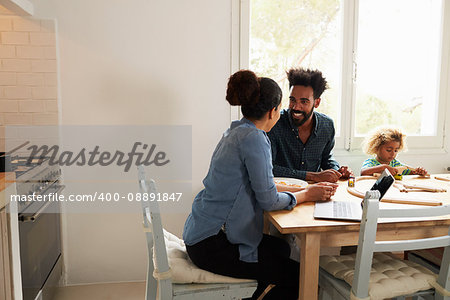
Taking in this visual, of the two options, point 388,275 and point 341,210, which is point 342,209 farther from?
point 388,275

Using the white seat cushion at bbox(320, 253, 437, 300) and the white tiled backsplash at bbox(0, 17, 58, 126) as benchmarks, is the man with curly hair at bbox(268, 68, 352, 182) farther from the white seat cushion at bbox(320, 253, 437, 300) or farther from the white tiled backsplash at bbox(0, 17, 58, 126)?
the white tiled backsplash at bbox(0, 17, 58, 126)

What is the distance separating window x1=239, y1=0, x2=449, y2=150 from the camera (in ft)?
9.75

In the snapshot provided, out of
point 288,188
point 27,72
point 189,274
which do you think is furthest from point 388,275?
point 27,72

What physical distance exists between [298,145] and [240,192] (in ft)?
3.35

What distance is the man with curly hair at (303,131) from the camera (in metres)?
2.56

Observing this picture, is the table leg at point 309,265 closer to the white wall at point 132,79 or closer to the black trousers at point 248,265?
the black trousers at point 248,265

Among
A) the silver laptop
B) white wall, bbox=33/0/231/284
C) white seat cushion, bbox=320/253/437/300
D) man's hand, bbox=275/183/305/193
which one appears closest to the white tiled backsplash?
white wall, bbox=33/0/231/284

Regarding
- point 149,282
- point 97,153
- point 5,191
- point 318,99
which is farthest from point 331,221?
point 97,153

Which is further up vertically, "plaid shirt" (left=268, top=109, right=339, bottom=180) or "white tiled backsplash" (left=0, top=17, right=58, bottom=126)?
"white tiled backsplash" (left=0, top=17, right=58, bottom=126)

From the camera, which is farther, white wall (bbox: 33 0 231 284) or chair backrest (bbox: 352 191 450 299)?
white wall (bbox: 33 0 231 284)

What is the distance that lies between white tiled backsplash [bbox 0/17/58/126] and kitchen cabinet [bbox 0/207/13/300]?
1058 mm

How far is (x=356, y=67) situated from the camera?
3041 mm

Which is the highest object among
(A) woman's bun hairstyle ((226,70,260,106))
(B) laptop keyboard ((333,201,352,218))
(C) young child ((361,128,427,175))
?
(A) woman's bun hairstyle ((226,70,260,106))

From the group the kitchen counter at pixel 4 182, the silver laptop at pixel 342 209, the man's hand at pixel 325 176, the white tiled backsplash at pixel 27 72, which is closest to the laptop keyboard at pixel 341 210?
the silver laptop at pixel 342 209
